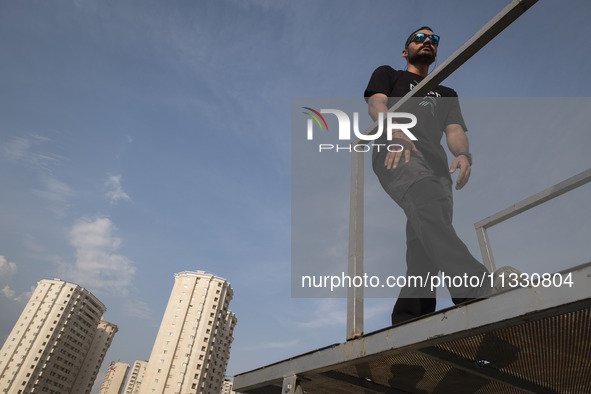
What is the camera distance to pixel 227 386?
466 feet

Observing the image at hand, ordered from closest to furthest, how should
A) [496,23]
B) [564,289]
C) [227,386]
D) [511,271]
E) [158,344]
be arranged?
1. [564,289]
2. [511,271]
3. [496,23]
4. [158,344]
5. [227,386]

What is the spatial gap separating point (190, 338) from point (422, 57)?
87.1 m

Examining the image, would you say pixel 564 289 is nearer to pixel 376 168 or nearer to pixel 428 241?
pixel 428 241

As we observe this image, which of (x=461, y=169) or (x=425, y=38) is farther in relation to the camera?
(x=425, y=38)

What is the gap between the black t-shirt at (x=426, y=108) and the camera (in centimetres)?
267

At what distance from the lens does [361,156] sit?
2820mm

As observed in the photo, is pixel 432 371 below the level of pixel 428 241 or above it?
below

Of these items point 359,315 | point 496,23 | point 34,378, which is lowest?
point 359,315

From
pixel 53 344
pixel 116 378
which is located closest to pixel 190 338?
pixel 53 344

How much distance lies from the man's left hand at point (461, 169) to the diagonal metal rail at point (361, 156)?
700 millimetres

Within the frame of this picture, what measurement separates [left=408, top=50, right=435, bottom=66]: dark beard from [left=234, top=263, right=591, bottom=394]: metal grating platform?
2612 millimetres

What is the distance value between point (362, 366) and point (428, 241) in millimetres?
825

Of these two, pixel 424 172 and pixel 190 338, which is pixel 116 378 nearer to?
pixel 190 338

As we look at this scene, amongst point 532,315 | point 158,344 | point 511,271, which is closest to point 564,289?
point 532,315
